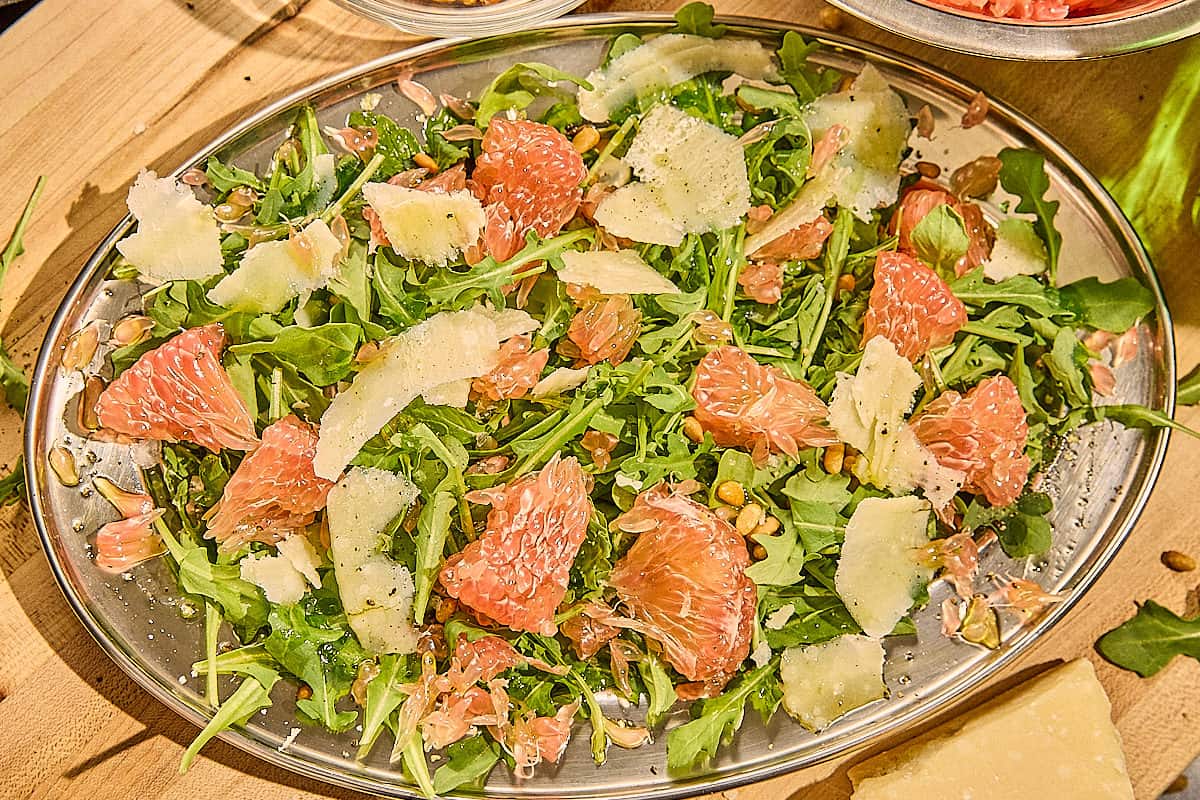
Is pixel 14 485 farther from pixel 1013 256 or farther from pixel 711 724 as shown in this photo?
pixel 1013 256

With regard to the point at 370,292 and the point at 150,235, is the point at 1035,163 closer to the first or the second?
the point at 370,292

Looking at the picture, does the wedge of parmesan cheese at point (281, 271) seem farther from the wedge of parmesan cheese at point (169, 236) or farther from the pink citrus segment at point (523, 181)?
the pink citrus segment at point (523, 181)

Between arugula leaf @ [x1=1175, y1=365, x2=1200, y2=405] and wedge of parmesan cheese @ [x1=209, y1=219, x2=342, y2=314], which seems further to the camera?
arugula leaf @ [x1=1175, y1=365, x2=1200, y2=405]

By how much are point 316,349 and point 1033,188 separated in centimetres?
98

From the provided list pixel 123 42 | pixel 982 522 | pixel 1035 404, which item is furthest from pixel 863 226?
pixel 123 42

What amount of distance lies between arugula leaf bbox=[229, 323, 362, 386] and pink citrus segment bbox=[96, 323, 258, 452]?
0.14 ft

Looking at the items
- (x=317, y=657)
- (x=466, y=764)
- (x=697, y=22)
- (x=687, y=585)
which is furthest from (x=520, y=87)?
(x=466, y=764)

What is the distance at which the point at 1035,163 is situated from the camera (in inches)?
49.7

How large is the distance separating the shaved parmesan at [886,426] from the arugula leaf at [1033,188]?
30 cm

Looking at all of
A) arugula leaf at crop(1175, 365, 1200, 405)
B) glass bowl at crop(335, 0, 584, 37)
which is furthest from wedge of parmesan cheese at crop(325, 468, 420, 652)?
arugula leaf at crop(1175, 365, 1200, 405)

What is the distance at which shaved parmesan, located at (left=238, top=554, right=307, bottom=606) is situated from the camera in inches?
46.2

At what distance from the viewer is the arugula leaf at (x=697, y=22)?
123 cm

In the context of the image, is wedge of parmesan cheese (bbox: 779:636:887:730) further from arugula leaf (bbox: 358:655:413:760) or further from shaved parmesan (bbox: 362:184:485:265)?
shaved parmesan (bbox: 362:184:485:265)

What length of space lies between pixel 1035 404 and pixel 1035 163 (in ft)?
1.07
